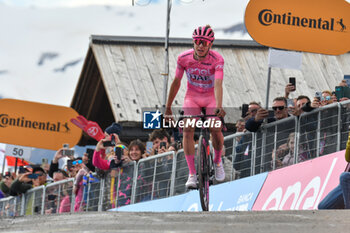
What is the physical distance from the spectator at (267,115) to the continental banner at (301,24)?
5.62ft

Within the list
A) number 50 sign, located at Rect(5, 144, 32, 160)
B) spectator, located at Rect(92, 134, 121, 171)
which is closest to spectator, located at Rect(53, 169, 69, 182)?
spectator, located at Rect(92, 134, 121, 171)

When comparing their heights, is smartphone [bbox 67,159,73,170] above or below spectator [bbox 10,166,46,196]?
above

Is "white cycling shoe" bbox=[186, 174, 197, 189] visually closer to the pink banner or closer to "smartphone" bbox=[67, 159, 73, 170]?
the pink banner

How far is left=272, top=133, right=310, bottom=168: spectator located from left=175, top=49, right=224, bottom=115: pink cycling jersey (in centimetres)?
173

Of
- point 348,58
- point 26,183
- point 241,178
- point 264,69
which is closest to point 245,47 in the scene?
point 264,69

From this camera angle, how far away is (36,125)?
22562 millimetres

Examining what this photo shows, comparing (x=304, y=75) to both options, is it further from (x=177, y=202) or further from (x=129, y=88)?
(x=177, y=202)

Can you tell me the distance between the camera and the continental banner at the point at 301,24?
13664 mm

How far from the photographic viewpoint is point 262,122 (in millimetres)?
12250

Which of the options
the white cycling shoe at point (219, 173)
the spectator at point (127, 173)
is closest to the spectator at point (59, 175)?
the spectator at point (127, 173)

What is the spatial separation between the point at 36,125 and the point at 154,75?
249 inches

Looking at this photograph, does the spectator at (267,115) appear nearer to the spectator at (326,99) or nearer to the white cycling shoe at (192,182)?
the spectator at (326,99)

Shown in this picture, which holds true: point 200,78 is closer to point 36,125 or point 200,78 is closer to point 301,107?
point 301,107

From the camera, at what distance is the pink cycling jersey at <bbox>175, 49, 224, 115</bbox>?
10.3 m
